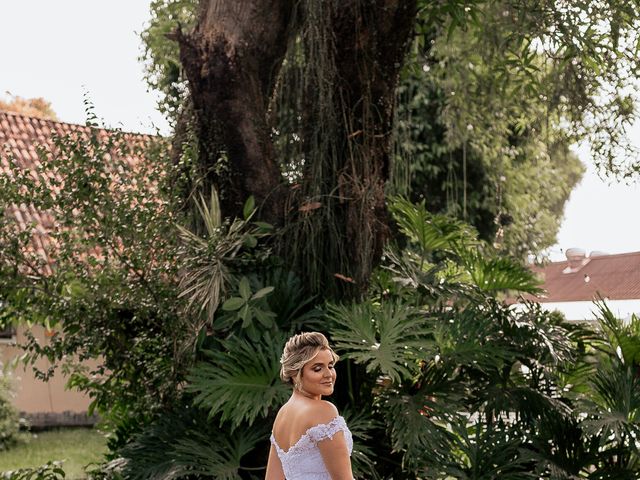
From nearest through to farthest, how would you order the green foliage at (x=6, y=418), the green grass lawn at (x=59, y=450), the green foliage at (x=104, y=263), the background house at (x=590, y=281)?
the green foliage at (x=104, y=263) < the green grass lawn at (x=59, y=450) < the green foliage at (x=6, y=418) < the background house at (x=590, y=281)

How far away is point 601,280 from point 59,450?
9072 millimetres

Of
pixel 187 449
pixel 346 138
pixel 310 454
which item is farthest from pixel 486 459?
pixel 310 454

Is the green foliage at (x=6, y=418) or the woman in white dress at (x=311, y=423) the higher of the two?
the woman in white dress at (x=311, y=423)

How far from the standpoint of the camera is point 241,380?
22.9ft

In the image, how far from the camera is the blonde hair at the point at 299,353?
4.50m

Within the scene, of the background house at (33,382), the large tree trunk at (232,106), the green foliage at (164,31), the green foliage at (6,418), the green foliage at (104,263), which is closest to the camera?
the green foliage at (104,263)

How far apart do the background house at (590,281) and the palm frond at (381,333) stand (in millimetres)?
6460

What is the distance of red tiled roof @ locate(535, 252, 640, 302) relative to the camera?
1563cm

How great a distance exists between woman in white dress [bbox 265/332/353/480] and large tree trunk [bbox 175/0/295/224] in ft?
11.7

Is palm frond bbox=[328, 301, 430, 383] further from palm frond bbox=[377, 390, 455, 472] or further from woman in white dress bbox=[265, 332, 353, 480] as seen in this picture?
woman in white dress bbox=[265, 332, 353, 480]

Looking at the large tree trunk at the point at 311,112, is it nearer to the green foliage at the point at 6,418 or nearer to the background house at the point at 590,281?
the background house at the point at 590,281

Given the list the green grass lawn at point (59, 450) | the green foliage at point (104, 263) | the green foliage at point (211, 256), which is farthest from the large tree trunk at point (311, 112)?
the green grass lawn at point (59, 450)

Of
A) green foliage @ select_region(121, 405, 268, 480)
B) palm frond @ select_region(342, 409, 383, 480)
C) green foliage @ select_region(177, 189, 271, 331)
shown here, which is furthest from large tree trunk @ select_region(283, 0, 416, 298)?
green foliage @ select_region(121, 405, 268, 480)

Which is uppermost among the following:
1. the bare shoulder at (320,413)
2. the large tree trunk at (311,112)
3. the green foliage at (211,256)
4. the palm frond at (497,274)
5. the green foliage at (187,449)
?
the large tree trunk at (311,112)
